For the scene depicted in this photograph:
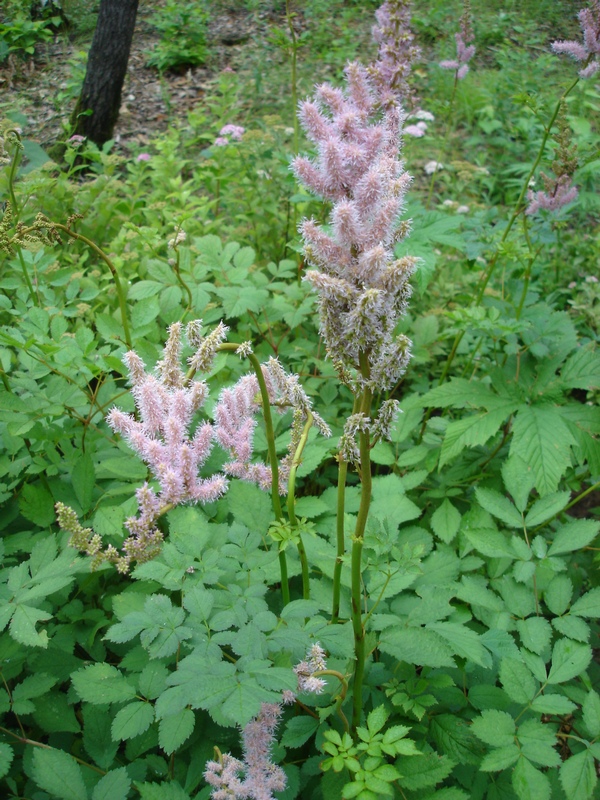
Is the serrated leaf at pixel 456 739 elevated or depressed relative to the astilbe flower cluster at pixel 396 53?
depressed

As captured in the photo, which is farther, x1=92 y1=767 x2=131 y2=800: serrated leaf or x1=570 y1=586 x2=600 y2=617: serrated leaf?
x1=570 y1=586 x2=600 y2=617: serrated leaf

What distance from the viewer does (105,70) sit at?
5.62 meters

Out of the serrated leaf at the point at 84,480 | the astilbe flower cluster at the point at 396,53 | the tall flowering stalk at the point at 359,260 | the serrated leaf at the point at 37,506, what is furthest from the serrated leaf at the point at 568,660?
the astilbe flower cluster at the point at 396,53

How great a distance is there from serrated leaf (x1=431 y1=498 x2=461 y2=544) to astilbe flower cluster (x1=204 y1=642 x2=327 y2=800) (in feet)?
2.67

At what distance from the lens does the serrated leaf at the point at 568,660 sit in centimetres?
142

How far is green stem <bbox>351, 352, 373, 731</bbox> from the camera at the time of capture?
1.11m

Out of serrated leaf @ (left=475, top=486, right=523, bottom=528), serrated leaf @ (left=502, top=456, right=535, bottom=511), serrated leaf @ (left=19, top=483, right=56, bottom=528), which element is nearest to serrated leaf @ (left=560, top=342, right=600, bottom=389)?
serrated leaf @ (left=502, top=456, right=535, bottom=511)

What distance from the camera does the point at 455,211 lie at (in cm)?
383

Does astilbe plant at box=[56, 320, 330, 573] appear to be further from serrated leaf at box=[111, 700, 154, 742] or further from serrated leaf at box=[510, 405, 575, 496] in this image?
serrated leaf at box=[510, 405, 575, 496]

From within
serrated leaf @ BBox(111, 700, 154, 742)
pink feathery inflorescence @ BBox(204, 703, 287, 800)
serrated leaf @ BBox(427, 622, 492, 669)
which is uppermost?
serrated leaf @ BBox(427, 622, 492, 669)

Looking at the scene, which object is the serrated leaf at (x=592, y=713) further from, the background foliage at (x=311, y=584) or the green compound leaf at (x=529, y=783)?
the green compound leaf at (x=529, y=783)

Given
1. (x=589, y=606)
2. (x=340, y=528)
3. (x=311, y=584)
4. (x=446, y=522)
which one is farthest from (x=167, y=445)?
(x=589, y=606)

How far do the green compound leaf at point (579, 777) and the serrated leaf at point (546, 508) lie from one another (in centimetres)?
64

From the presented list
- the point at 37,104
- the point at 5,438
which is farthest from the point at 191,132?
the point at 5,438
